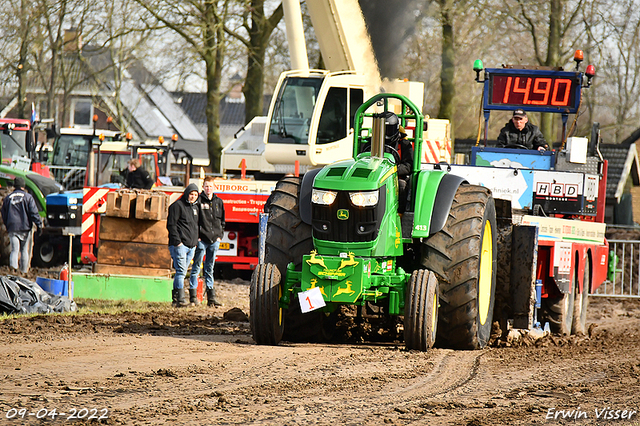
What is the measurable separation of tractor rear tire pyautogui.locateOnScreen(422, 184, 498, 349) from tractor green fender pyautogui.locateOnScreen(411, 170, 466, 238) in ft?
0.32

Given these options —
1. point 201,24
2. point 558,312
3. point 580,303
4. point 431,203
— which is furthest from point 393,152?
point 201,24

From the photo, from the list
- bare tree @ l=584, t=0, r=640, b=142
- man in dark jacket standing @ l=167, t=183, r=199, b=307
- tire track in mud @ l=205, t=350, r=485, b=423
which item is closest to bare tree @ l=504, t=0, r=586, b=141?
bare tree @ l=584, t=0, r=640, b=142

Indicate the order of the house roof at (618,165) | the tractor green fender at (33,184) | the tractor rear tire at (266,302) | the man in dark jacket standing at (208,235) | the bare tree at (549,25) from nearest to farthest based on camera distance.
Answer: the tractor rear tire at (266,302) → the man in dark jacket standing at (208,235) → the tractor green fender at (33,184) → the bare tree at (549,25) → the house roof at (618,165)

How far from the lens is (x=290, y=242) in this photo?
8055 millimetres

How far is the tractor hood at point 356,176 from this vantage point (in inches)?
294

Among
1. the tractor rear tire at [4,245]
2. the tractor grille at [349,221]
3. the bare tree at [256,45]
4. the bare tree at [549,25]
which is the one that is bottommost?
the tractor rear tire at [4,245]

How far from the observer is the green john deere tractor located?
294 inches

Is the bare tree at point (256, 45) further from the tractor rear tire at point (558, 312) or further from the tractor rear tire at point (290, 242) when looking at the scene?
the tractor rear tire at point (290, 242)

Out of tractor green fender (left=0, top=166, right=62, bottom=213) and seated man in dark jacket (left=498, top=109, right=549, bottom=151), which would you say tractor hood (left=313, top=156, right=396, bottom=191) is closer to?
seated man in dark jacket (left=498, top=109, right=549, bottom=151)

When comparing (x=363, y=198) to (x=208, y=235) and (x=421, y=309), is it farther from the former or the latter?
(x=208, y=235)

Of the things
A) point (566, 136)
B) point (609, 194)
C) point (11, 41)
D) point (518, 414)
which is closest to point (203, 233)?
point (566, 136)

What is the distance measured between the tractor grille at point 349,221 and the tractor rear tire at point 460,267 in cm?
73

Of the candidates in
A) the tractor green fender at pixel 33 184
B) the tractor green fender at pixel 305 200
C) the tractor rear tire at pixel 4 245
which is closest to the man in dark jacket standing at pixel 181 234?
the tractor green fender at pixel 305 200

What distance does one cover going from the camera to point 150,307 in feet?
41.5
